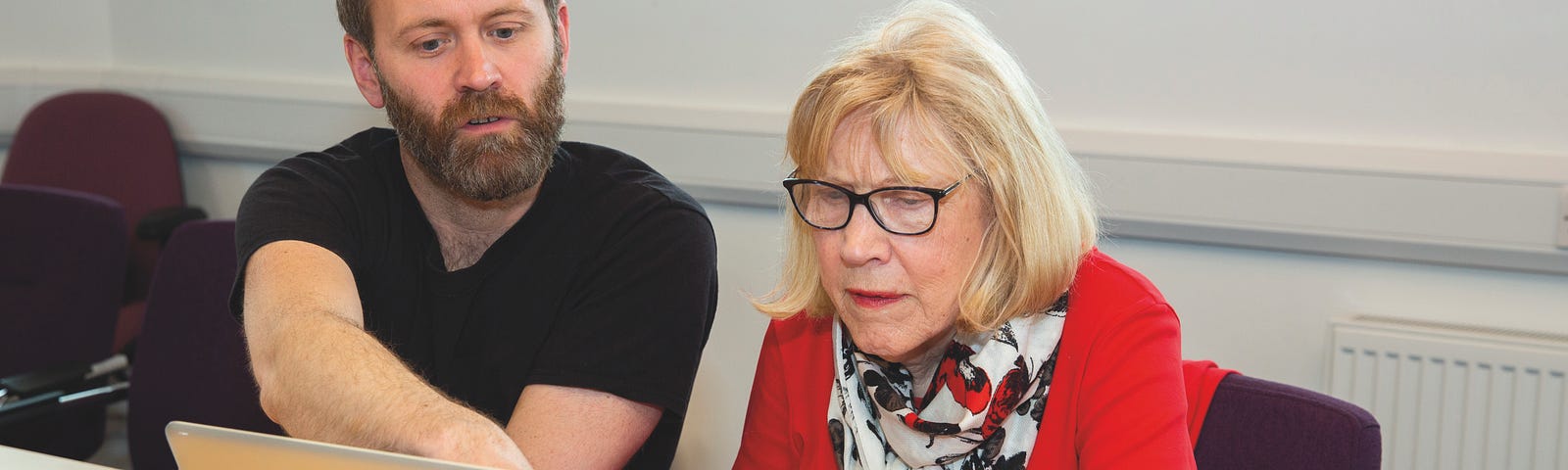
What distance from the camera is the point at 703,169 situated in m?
2.77

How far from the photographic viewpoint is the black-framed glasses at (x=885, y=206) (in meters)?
1.29

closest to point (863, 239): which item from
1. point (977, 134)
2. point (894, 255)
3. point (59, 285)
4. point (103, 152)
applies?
point (894, 255)

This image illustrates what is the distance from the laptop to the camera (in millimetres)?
828

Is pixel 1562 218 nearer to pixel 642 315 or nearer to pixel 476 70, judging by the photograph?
pixel 642 315

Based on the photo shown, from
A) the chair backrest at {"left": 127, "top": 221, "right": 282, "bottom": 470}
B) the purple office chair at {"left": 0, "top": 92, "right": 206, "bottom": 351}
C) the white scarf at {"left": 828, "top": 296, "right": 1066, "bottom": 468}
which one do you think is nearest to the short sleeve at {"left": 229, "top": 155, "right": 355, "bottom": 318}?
the chair backrest at {"left": 127, "top": 221, "right": 282, "bottom": 470}

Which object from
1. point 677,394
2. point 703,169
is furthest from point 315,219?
point 703,169

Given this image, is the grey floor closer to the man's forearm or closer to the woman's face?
the man's forearm

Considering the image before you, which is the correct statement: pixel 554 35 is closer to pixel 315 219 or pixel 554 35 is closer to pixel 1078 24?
pixel 315 219

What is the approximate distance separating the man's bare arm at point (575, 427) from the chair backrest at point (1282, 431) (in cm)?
62

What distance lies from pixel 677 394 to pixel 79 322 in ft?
4.74

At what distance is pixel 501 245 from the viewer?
5.28 ft

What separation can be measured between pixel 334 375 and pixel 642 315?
387 mm

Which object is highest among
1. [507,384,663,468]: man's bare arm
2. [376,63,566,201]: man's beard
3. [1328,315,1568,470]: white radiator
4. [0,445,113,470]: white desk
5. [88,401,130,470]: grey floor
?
[376,63,566,201]: man's beard

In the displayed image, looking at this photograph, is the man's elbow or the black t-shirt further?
the black t-shirt
